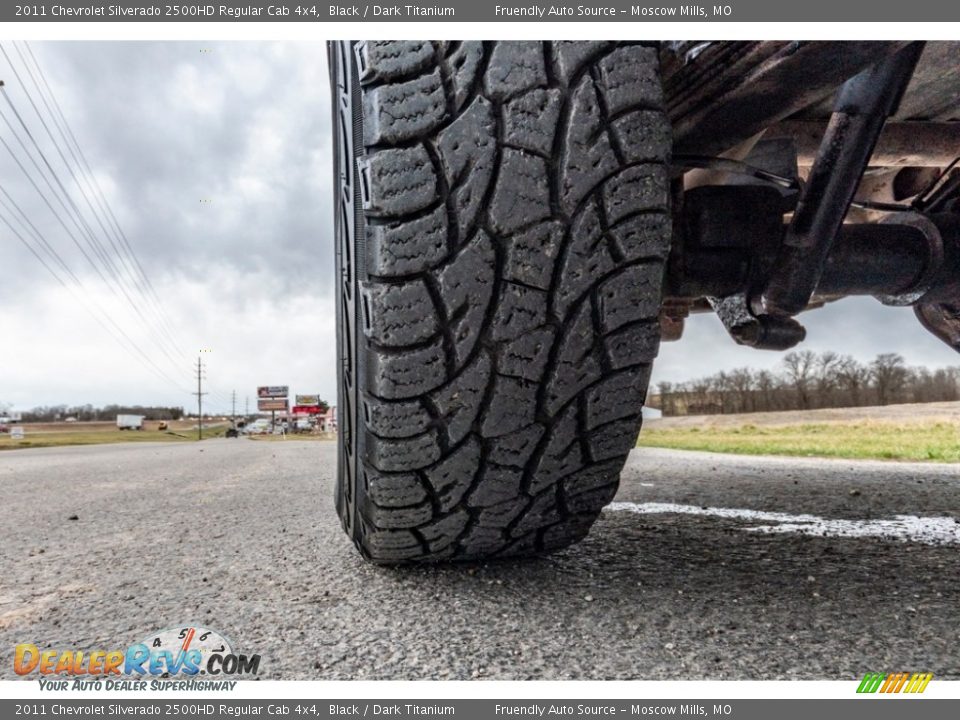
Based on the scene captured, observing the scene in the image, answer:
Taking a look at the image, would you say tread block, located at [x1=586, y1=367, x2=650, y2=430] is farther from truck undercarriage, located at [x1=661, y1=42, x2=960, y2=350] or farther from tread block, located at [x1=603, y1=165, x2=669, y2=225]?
truck undercarriage, located at [x1=661, y1=42, x2=960, y2=350]

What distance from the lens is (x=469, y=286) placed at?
0.67m

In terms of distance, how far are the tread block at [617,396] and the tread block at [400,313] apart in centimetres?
23

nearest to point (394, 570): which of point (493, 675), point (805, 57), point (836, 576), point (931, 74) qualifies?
point (493, 675)

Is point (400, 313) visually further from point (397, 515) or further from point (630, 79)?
point (630, 79)

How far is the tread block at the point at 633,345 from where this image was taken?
0.71 m

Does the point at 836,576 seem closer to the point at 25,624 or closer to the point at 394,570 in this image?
the point at 394,570

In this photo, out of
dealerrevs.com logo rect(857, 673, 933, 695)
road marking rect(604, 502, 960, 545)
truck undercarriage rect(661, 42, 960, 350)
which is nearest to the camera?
dealerrevs.com logo rect(857, 673, 933, 695)

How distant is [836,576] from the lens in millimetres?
904

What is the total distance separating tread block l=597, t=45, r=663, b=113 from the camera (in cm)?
67

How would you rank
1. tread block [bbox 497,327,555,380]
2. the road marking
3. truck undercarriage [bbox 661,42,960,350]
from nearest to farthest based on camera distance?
tread block [bbox 497,327,555,380] → truck undercarriage [bbox 661,42,960,350] → the road marking

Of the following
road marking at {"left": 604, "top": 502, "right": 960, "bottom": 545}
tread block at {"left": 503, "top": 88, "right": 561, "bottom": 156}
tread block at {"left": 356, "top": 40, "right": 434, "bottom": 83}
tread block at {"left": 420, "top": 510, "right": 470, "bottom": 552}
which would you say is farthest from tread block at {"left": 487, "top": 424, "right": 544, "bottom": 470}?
road marking at {"left": 604, "top": 502, "right": 960, "bottom": 545}

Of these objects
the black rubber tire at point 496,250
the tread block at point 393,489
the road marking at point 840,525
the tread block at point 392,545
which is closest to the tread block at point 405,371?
the black rubber tire at point 496,250

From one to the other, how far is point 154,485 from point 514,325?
2304mm

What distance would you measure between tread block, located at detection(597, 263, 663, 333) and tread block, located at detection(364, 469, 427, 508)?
12.7 inches
